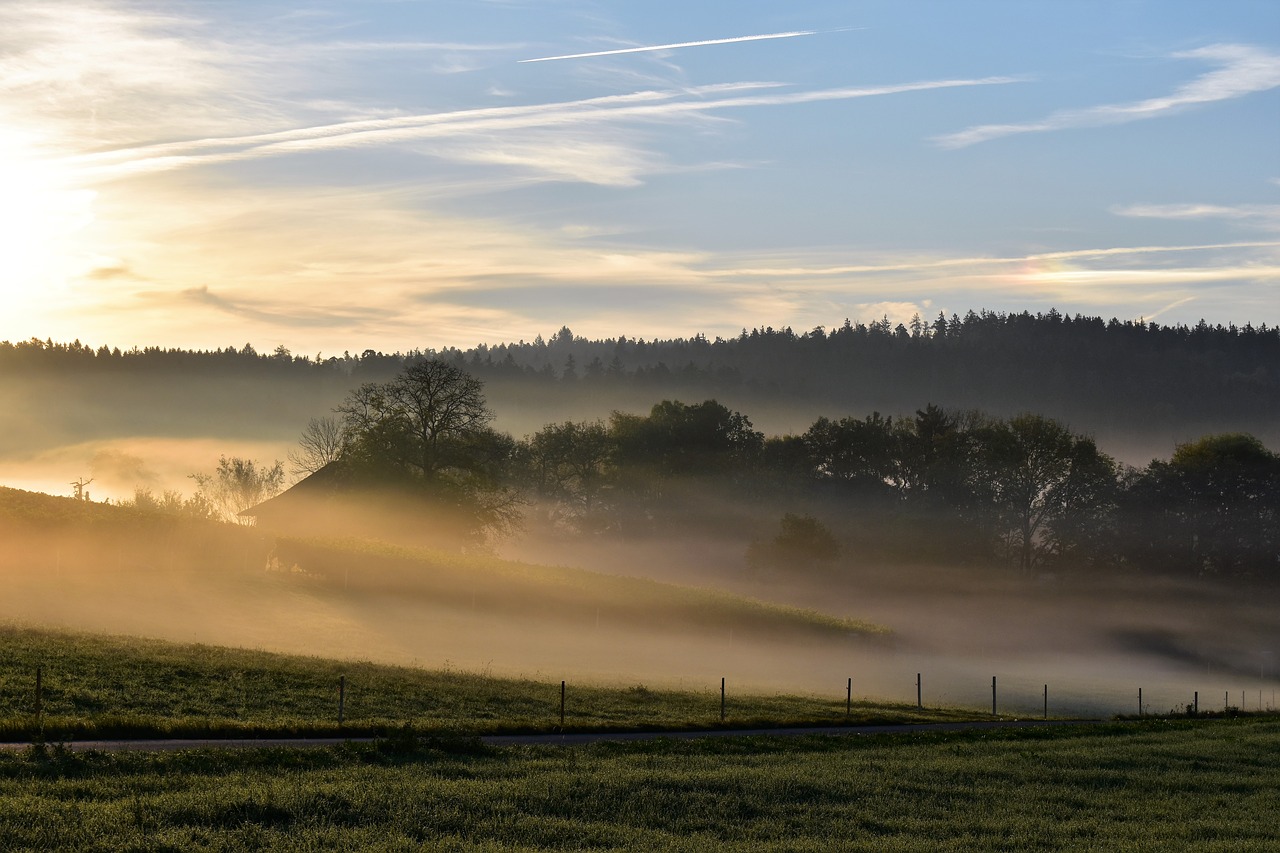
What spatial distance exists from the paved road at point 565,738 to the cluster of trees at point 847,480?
5153cm

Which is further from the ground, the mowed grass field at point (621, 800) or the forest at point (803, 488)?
the forest at point (803, 488)

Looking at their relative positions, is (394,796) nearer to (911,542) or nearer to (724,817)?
(724,817)

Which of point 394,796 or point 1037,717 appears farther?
point 1037,717

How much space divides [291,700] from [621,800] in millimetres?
15999

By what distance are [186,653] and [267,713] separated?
13969 millimetres

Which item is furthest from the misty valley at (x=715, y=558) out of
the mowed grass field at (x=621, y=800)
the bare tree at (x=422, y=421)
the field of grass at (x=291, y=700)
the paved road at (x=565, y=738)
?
the mowed grass field at (x=621, y=800)

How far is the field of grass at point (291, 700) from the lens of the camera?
2985 centimetres

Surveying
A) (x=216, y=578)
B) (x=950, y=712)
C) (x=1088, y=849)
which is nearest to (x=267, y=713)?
(x=1088, y=849)

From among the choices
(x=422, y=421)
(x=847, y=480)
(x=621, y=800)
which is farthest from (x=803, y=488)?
(x=621, y=800)

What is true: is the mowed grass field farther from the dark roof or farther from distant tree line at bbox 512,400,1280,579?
distant tree line at bbox 512,400,1280,579

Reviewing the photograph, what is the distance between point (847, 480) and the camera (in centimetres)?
12044

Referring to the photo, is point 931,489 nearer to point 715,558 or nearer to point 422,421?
point 715,558

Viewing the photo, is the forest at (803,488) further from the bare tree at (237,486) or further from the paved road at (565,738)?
the paved road at (565,738)

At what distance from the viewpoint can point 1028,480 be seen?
111500mm
